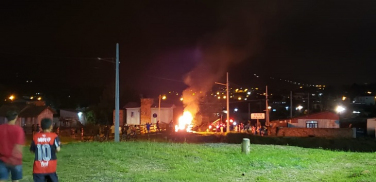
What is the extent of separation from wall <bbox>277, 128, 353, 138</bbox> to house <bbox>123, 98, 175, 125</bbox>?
20.9m

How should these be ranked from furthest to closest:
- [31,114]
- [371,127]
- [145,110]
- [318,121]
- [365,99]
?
[365,99], [145,110], [31,114], [318,121], [371,127]

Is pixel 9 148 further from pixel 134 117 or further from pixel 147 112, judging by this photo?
pixel 134 117

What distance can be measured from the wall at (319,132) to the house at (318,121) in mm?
5847

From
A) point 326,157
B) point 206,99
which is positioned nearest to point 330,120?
point 206,99

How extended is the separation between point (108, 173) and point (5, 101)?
2352 inches

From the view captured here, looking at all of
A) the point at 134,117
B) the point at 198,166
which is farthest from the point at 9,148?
the point at 134,117

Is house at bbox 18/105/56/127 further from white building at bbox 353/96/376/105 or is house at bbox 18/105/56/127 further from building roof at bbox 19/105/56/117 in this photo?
white building at bbox 353/96/376/105

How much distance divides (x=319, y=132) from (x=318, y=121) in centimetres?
865

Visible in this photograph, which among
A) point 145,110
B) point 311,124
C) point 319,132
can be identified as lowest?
point 319,132

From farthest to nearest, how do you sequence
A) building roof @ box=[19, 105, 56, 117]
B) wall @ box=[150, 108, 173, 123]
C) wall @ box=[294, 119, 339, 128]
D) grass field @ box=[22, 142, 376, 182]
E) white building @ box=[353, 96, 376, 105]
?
white building @ box=[353, 96, 376, 105] → wall @ box=[150, 108, 173, 123] → building roof @ box=[19, 105, 56, 117] → wall @ box=[294, 119, 339, 128] → grass field @ box=[22, 142, 376, 182]

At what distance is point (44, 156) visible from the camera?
6371mm

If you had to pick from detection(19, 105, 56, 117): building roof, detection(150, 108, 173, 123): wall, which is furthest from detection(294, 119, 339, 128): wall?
detection(19, 105, 56, 117): building roof

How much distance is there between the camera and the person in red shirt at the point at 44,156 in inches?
250

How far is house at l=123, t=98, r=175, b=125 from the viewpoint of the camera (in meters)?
55.7
